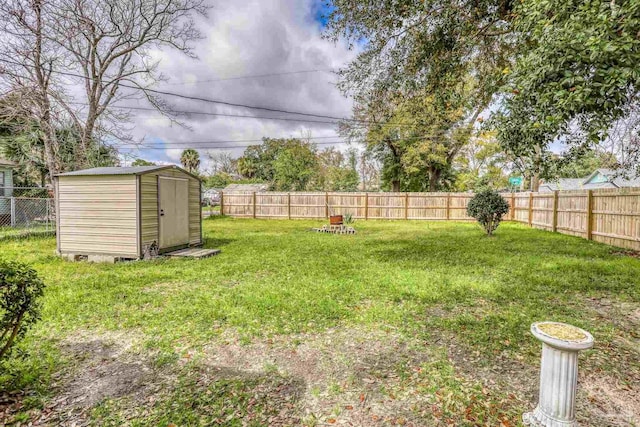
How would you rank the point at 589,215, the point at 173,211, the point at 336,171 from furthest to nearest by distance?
the point at 336,171 → the point at 589,215 → the point at 173,211

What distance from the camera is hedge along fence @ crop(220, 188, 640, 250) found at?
8812mm

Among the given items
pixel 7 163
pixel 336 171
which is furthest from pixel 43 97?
pixel 336 171

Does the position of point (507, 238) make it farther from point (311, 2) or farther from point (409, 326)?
point (311, 2)

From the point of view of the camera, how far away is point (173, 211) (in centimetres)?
812

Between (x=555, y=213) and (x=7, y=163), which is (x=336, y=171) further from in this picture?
(x=7, y=163)

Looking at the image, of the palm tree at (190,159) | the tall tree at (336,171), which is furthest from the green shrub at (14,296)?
the palm tree at (190,159)

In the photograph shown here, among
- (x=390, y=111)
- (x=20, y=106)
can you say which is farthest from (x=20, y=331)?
(x=20, y=106)

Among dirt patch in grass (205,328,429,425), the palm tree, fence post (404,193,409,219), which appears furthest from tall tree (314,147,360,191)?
dirt patch in grass (205,328,429,425)

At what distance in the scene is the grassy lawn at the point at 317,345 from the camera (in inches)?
89.6

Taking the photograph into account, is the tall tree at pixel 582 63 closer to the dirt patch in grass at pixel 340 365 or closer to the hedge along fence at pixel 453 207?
the dirt patch in grass at pixel 340 365

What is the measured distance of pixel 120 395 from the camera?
2441 mm

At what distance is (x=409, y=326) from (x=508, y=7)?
6.03 m

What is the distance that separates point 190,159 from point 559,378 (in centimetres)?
4563

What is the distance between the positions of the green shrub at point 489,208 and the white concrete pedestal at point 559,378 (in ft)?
30.6
